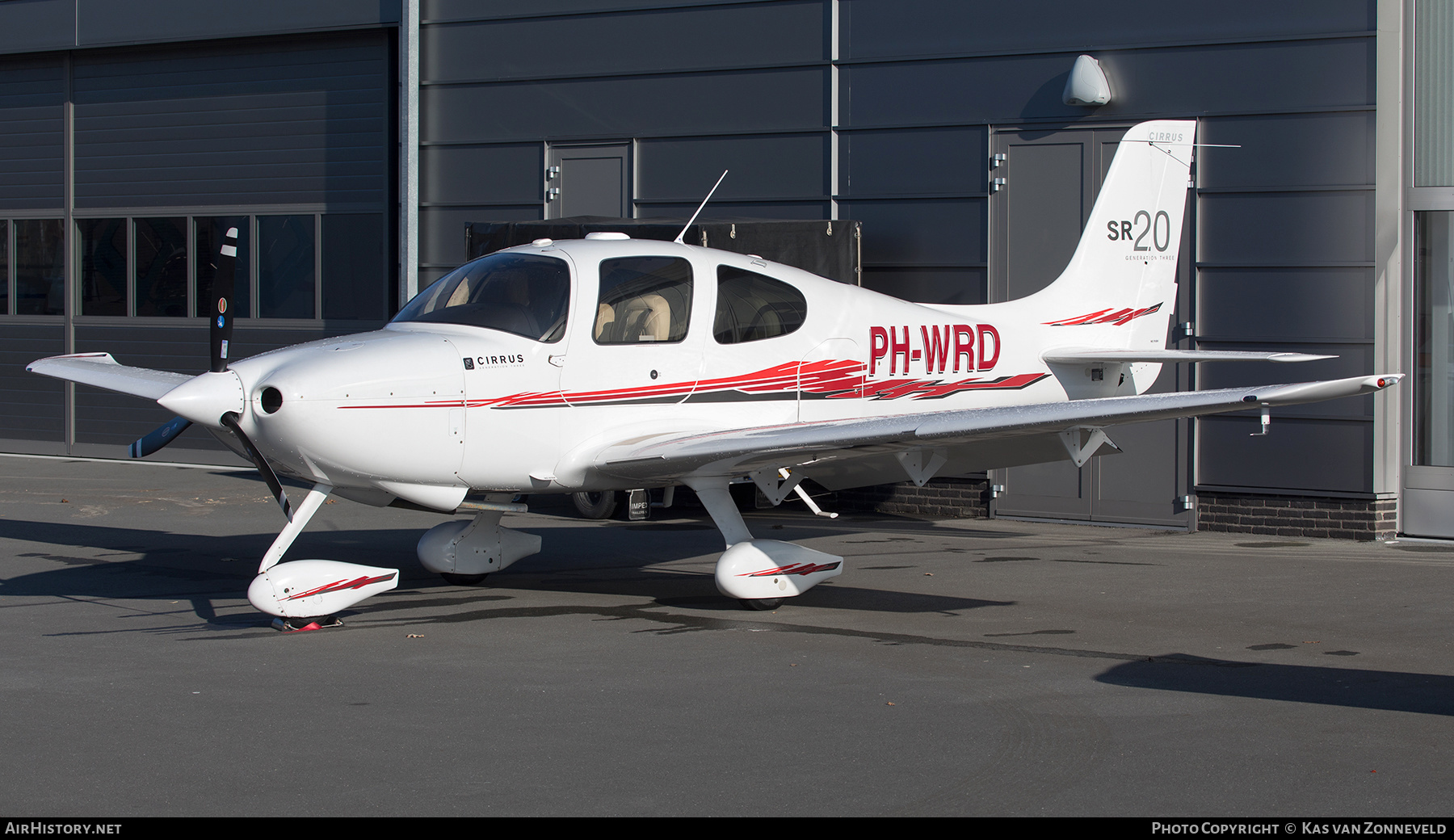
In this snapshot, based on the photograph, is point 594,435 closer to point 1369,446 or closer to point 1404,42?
point 1369,446

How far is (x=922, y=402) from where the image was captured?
907 cm

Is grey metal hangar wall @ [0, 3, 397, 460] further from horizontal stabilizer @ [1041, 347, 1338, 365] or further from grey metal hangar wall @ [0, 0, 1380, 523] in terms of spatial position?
horizontal stabilizer @ [1041, 347, 1338, 365]

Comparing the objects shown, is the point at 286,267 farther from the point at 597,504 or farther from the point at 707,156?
the point at 597,504

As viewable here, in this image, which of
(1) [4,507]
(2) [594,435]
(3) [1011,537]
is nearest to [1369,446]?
(3) [1011,537]

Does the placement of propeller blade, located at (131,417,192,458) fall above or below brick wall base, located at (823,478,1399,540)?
above

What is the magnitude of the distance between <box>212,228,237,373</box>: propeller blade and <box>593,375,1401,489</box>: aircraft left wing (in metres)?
2.11

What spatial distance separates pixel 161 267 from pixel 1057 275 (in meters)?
11.3

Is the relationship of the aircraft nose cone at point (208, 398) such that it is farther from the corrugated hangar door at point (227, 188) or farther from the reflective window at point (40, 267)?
Answer: the reflective window at point (40, 267)

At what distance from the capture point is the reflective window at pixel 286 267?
16.2 metres

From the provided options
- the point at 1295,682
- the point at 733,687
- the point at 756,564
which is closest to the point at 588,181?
the point at 756,564

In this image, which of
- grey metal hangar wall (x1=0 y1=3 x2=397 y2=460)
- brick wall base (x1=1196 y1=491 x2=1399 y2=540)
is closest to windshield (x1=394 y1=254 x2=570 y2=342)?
brick wall base (x1=1196 y1=491 x2=1399 y2=540)

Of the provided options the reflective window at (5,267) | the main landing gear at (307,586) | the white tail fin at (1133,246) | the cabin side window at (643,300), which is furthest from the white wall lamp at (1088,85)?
the reflective window at (5,267)

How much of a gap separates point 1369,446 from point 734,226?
575cm

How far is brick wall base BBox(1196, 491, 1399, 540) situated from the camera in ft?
36.2
